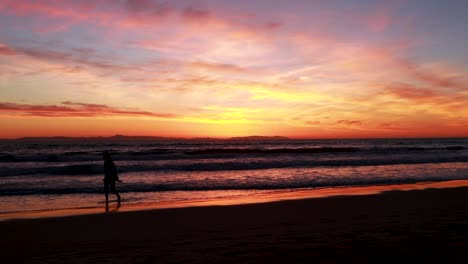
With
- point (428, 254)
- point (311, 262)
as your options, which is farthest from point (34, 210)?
point (428, 254)

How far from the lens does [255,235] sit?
8156mm

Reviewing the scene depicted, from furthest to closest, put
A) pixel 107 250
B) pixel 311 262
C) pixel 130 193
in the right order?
pixel 130 193, pixel 107 250, pixel 311 262

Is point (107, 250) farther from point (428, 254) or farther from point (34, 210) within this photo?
point (34, 210)

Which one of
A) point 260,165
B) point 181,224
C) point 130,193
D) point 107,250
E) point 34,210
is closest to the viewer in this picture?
point 107,250

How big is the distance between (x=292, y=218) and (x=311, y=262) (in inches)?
164

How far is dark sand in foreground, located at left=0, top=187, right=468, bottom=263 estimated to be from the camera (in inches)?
255

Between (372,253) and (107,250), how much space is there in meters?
4.56

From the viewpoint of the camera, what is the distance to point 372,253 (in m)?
6.41

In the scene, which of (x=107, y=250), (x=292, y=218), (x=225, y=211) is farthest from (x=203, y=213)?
(x=107, y=250)

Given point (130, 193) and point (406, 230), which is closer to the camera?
point (406, 230)

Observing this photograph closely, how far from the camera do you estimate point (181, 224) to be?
988 centimetres

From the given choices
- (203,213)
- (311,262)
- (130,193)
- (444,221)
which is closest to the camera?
(311,262)

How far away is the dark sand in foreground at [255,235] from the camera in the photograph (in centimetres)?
649

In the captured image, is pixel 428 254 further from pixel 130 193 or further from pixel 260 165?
pixel 260 165
